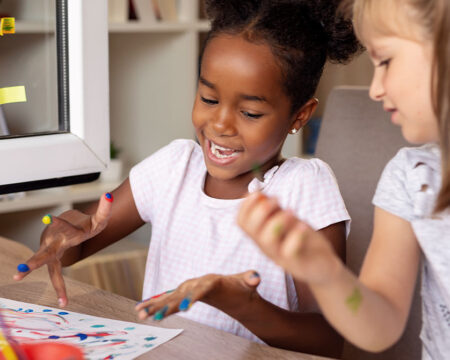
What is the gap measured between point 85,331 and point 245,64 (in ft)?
1.22

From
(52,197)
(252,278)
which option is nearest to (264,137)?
(252,278)

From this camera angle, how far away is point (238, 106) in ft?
2.88

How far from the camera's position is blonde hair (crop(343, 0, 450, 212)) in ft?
1.96

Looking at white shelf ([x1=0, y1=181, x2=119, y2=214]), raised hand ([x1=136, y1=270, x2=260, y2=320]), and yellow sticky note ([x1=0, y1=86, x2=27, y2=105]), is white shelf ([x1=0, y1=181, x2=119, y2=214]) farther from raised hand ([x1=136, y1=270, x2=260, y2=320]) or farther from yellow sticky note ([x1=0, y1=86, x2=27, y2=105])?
raised hand ([x1=136, y1=270, x2=260, y2=320])

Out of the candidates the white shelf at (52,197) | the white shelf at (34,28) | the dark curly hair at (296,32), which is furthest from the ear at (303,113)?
the white shelf at (52,197)

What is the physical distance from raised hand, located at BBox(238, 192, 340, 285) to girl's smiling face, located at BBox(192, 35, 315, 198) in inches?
14.5

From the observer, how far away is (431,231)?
0.71 meters

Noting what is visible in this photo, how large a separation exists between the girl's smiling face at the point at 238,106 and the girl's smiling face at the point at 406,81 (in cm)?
23

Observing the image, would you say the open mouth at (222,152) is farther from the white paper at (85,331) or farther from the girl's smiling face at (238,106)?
the white paper at (85,331)

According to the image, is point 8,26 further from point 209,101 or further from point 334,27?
point 334,27

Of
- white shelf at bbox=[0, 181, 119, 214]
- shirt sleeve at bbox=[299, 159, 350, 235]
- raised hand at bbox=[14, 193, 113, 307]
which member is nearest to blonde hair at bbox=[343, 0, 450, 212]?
shirt sleeve at bbox=[299, 159, 350, 235]

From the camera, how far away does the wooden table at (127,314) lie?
26.8 inches

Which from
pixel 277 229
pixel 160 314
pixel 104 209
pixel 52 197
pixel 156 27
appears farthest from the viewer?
pixel 156 27

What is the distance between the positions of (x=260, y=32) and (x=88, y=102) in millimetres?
252
